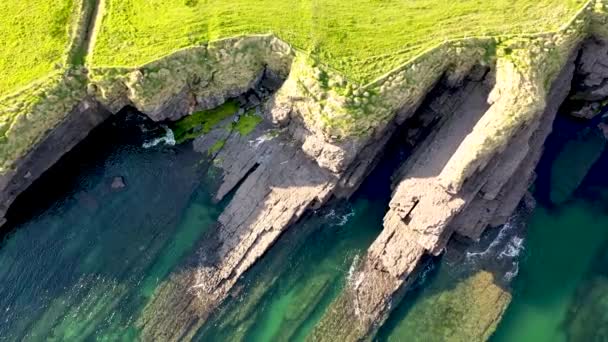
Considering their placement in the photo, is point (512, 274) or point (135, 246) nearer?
point (135, 246)

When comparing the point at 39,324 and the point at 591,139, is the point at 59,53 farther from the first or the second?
the point at 591,139

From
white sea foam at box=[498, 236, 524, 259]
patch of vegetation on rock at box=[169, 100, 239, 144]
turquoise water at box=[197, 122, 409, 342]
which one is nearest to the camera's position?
turquoise water at box=[197, 122, 409, 342]

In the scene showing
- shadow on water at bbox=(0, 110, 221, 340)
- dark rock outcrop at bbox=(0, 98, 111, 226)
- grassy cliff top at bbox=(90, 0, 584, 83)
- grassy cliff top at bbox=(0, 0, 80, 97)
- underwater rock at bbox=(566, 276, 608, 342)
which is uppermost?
grassy cliff top at bbox=(0, 0, 80, 97)

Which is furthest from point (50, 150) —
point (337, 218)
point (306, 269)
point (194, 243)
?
point (337, 218)

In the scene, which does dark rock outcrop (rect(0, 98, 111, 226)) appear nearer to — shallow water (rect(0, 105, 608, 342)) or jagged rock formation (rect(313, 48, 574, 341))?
shallow water (rect(0, 105, 608, 342))

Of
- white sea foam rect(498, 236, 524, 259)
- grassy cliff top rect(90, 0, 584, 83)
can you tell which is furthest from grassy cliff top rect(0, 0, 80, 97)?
white sea foam rect(498, 236, 524, 259)

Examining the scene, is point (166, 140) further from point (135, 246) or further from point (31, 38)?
point (31, 38)

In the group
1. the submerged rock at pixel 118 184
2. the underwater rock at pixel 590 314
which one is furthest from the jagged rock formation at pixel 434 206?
the submerged rock at pixel 118 184
